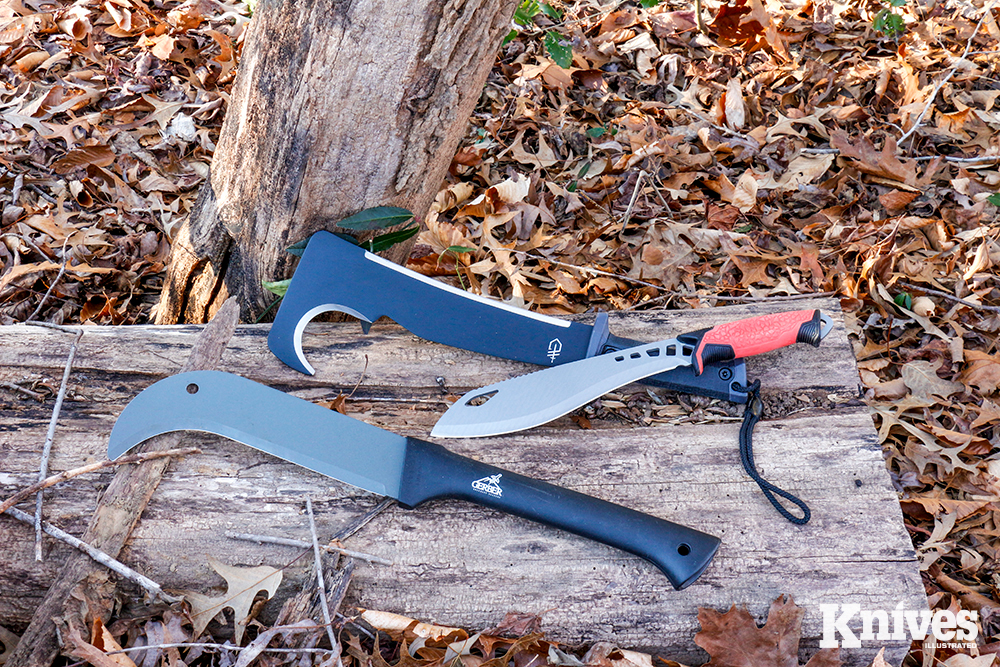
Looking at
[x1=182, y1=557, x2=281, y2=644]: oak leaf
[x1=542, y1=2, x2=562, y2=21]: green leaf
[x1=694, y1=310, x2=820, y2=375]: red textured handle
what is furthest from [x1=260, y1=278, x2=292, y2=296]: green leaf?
[x1=542, y1=2, x2=562, y2=21]: green leaf

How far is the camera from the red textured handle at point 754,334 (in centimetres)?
212

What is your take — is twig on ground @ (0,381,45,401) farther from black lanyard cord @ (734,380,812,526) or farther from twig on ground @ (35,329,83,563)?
black lanyard cord @ (734,380,812,526)

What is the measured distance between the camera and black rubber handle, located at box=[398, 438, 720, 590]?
179cm

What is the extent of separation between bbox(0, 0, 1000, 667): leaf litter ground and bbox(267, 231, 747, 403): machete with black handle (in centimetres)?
25

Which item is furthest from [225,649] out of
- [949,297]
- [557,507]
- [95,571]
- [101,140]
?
[949,297]

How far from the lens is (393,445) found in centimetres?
193

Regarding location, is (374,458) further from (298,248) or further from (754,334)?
(754,334)

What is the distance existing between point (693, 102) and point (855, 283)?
1443 mm

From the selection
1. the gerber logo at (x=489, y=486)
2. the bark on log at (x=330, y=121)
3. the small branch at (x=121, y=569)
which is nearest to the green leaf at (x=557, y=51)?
the bark on log at (x=330, y=121)

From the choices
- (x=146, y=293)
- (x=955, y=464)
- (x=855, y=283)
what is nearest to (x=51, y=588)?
(x=146, y=293)

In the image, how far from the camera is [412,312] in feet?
7.61

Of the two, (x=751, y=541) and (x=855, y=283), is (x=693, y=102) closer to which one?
(x=855, y=283)

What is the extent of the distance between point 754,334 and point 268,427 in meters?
1.50

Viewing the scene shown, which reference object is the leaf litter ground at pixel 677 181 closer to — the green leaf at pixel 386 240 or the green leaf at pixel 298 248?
the green leaf at pixel 386 240
